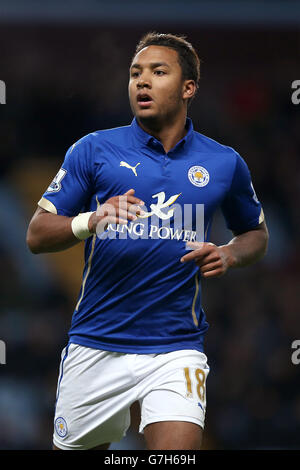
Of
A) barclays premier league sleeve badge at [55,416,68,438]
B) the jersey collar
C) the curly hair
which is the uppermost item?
the curly hair

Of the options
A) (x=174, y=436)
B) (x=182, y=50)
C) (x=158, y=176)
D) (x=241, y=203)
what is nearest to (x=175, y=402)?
(x=174, y=436)

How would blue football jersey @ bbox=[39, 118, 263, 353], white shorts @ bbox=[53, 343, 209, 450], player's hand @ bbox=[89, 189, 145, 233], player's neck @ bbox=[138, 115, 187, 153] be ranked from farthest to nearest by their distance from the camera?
player's neck @ bbox=[138, 115, 187, 153] → blue football jersey @ bbox=[39, 118, 263, 353] → white shorts @ bbox=[53, 343, 209, 450] → player's hand @ bbox=[89, 189, 145, 233]

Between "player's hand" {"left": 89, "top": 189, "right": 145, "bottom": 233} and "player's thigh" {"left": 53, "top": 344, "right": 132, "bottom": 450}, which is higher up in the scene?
"player's hand" {"left": 89, "top": 189, "right": 145, "bottom": 233}

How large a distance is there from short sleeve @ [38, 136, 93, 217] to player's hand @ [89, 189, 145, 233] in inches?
14.5

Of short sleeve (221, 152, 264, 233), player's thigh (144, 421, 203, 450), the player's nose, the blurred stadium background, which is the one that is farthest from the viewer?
the blurred stadium background

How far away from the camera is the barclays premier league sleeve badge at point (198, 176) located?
3.99m

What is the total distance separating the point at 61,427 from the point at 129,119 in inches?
229

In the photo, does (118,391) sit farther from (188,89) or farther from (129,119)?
(129,119)

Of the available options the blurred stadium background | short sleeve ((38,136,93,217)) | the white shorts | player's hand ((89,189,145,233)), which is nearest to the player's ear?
short sleeve ((38,136,93,217))

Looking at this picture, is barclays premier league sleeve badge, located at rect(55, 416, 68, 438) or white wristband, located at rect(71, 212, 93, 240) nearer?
white wristband, located at rect(71, 212, 93, 240)

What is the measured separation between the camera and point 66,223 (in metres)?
3.79

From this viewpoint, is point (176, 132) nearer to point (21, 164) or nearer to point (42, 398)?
point (42, 398)

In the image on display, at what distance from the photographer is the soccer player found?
3818 millimetres

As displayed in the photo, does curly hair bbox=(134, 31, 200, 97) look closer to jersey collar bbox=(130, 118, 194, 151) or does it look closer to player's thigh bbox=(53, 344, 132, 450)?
jersey collar bbox=(130, 118, 194, 151)
